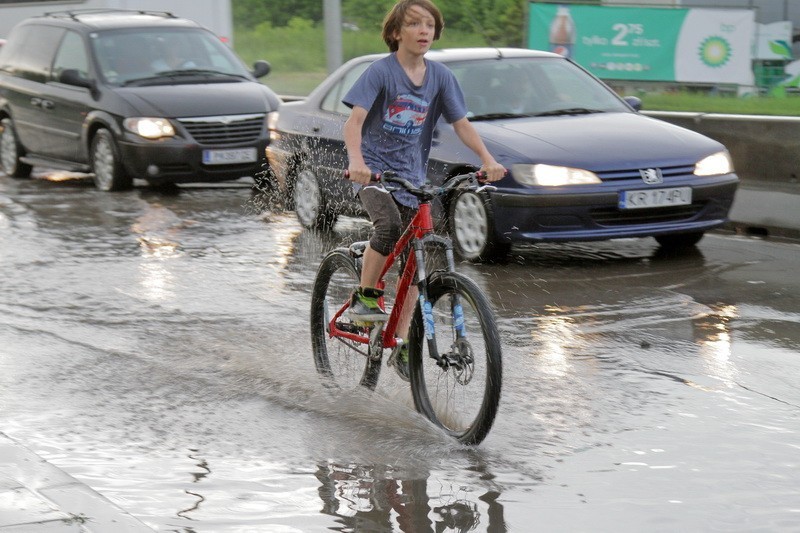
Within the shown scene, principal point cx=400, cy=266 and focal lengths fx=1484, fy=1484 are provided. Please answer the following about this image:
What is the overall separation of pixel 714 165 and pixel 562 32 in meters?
9.98

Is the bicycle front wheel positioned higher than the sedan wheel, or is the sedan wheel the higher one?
the bicycle front wheel

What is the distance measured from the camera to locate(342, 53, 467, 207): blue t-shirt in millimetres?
6098

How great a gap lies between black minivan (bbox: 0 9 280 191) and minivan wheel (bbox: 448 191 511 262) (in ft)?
16.1

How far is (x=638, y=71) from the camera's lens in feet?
66.2

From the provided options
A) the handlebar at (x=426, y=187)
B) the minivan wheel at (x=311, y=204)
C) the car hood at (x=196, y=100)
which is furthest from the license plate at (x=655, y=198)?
the car hood at (x=196, y=100)

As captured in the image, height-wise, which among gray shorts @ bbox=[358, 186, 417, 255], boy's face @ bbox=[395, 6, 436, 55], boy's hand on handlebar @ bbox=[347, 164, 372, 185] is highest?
boy's face @ bbox=[395, 6, 436, 55]

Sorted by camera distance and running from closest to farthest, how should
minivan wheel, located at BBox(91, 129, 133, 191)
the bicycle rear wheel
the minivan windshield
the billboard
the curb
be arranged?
the curb
the bicycle rear wheel
minivan wheel, located at BBox(91, 129, 133, 191)
the minivan windshield
the billboard

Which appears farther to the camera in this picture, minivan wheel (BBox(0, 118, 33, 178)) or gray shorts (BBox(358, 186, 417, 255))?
minivan wheel (BBox(0, 118, 33, 178))

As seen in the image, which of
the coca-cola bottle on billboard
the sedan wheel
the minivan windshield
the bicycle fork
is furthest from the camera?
the coca-cola bottle on billboard

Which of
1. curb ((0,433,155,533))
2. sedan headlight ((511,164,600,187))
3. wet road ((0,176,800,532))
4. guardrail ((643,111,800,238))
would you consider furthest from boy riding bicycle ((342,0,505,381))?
guardrail ((643,111,800,238))

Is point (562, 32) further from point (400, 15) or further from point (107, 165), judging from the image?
point (400, 15)

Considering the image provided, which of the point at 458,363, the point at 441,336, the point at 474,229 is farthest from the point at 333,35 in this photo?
the point at 458,363

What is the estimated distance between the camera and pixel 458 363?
18.8 ft

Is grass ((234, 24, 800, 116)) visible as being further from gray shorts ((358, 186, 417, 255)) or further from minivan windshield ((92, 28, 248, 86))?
gray shorts ((358, 186, 417, 255))
